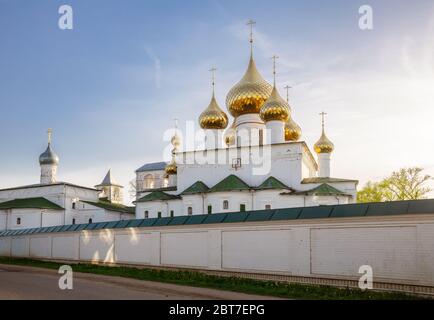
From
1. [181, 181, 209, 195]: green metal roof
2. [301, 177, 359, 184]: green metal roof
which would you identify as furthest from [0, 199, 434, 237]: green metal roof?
[301, 177, 359, 184]: green metal roof

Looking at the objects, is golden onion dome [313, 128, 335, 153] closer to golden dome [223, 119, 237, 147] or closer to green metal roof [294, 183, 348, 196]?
golden dome [223, 119, 237, 147]

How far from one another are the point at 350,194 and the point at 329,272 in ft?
59.8

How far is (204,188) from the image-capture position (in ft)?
97.6

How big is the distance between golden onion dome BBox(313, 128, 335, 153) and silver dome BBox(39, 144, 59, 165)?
87.6 feet

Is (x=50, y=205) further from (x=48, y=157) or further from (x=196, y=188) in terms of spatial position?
(x=196, y=188)

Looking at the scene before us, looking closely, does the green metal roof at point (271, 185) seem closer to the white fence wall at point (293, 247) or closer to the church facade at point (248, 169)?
the church facade at point (248, 169)

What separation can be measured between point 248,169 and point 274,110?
454cm

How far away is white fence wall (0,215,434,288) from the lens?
11414 millimetres

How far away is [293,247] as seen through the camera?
542 inches

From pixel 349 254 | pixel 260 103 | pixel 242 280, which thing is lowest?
pixel 242 280

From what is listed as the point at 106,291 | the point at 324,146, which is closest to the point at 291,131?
the point at 324,146

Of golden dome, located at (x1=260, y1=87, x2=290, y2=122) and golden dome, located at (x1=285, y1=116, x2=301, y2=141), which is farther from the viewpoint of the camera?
golden dome, located at (x1=285, y1=116, x2=301, y2=141)
